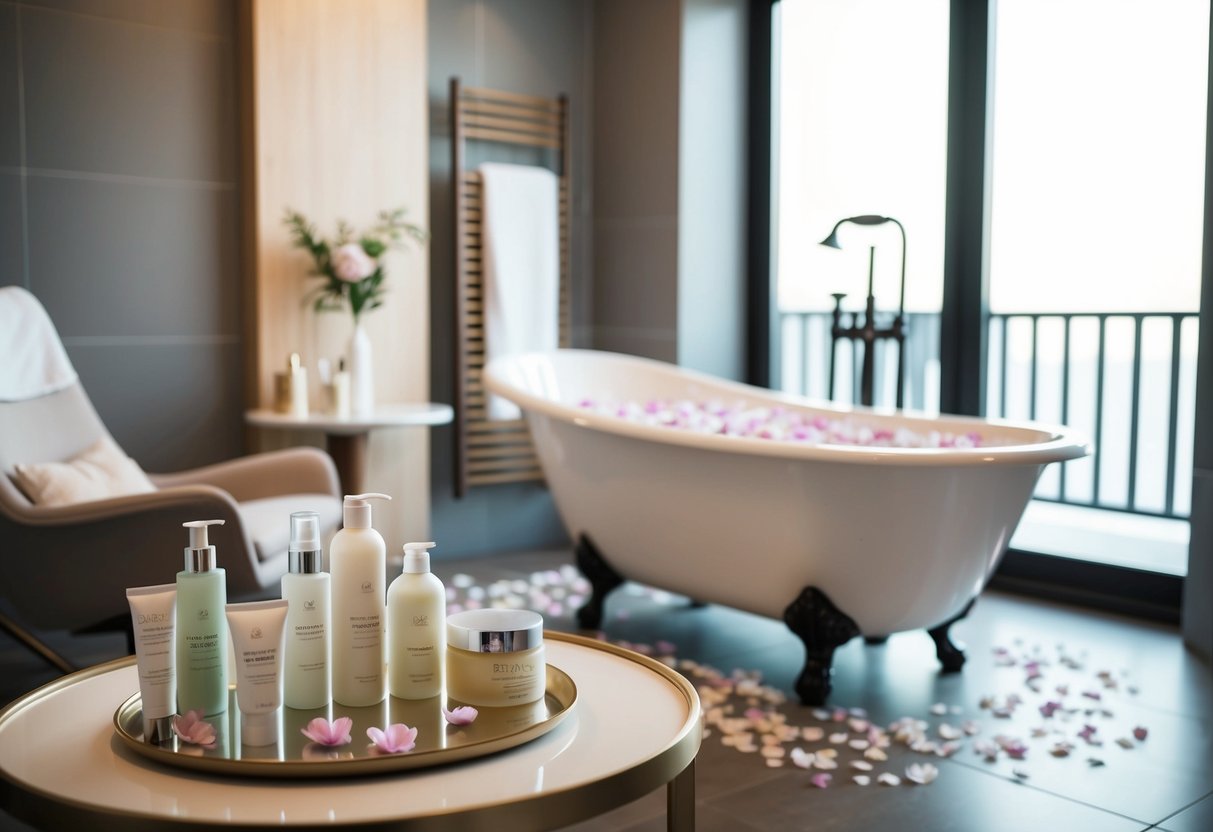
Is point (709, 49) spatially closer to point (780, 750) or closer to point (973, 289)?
point (973, 289)

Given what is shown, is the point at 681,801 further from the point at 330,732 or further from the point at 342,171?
the point at 342,171

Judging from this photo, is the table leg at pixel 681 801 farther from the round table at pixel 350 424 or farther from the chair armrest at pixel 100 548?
the round table at pixel 350 424

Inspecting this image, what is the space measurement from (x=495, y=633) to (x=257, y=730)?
0.30 m

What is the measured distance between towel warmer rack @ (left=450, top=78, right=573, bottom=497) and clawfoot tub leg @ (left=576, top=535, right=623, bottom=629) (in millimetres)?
1128

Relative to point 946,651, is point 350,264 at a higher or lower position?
higher

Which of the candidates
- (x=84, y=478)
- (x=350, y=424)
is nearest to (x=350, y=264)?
(x=350, y=424)

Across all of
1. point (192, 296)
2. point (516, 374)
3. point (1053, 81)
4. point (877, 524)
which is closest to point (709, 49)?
point (1053, 81)

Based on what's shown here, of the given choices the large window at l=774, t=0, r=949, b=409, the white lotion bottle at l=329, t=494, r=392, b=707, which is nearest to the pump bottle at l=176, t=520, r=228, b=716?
the white lotion bottle at l=329, t=494, r=392, b=707

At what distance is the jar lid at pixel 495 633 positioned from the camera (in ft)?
4.62

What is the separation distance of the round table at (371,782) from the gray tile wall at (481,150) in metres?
2.90

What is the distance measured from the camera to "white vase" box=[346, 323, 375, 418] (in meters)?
3.69

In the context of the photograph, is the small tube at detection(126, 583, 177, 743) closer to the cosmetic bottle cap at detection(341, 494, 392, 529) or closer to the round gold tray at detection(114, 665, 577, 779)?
the round gold tray at detection(114, 665, 577, 779)

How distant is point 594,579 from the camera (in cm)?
328

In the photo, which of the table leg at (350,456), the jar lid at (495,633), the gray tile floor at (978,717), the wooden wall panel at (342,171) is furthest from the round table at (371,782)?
the wooden wall panel at (342,171)
